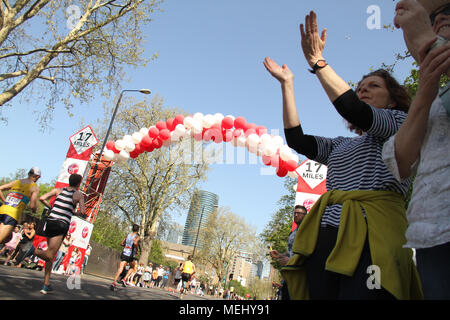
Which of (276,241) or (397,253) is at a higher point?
(276,241)

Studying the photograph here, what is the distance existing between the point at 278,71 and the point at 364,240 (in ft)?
3.69

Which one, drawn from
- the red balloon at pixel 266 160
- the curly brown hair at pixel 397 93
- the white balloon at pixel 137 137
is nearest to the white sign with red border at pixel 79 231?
the white balloon at pixel 137 137

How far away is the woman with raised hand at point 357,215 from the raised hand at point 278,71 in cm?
17

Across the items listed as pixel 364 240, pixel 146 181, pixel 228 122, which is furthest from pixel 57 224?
pixel 146 181

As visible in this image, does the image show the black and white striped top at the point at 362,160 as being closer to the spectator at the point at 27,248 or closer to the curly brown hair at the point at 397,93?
the curly brown hair at the point at 397,93

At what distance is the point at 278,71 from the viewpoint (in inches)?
81.2

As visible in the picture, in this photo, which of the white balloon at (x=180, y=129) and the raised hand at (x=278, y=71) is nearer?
the raised hand at (x=278, y=71)

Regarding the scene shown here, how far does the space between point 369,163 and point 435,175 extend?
0.52 m

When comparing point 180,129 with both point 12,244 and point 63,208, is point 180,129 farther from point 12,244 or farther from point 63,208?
point 12,244

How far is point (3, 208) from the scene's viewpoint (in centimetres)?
630

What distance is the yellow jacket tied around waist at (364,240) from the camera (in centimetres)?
133

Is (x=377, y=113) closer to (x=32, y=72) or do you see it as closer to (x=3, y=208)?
(x=3, y=208)

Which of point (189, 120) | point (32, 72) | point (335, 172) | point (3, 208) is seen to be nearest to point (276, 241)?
point (189, 120)

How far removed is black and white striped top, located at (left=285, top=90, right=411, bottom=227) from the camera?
1566 mm
